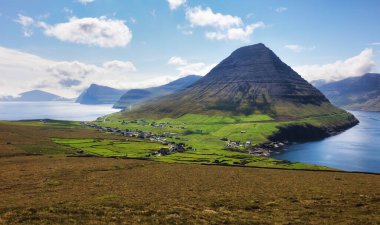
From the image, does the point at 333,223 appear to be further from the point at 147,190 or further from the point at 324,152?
the point at 324,152

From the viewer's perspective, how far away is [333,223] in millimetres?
28906

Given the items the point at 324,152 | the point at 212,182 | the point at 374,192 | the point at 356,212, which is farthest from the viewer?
the point at 324,152

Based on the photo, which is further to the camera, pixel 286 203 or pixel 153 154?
pixel 153 154

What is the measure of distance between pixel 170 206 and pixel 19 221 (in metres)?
15.3

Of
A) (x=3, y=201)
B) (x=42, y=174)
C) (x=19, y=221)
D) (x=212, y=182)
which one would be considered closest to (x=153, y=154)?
(x=42, y=174)

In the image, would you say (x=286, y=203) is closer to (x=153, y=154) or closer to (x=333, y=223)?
(x=333, y=223)

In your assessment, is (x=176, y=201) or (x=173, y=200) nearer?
(x=176, y=201)

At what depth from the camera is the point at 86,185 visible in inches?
2121

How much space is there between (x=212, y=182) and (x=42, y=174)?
3694 cm

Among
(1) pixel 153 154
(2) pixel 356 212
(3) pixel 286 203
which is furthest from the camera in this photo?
(1) pixel 153 154

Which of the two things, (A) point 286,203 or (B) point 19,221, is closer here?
A: (B) point 19,221

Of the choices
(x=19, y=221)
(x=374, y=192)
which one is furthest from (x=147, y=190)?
(x=374, y=192)

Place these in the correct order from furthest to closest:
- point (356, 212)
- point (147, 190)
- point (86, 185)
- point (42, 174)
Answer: point (42, 174) < point (86, 185) < point (147, 190) < point (356, 212)

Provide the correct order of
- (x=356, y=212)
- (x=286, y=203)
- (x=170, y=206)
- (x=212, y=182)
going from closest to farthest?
(x=356, y=212) → (x=170, y=206) → (x=286, y=203) → (x=212, y=182)
